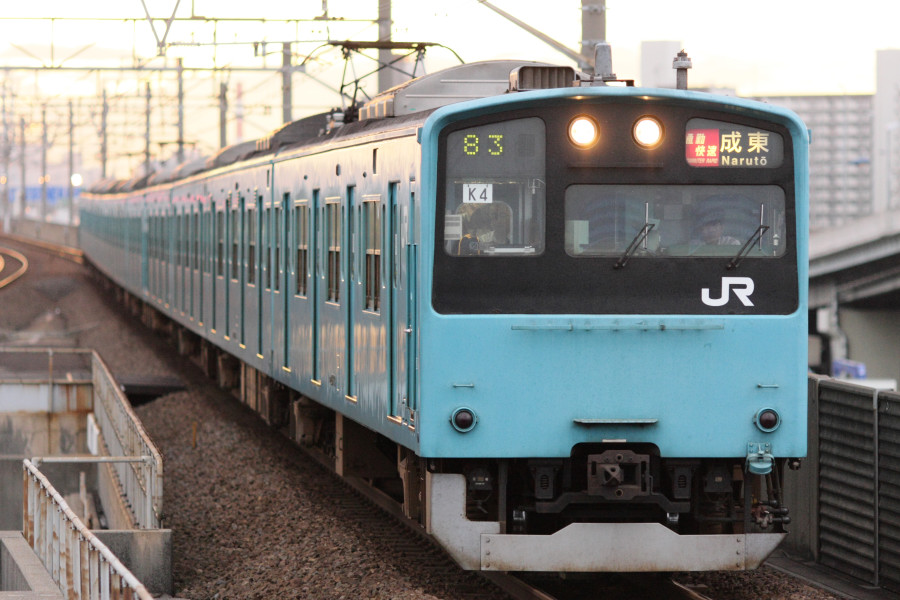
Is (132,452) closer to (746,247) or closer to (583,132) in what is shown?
(583,132)

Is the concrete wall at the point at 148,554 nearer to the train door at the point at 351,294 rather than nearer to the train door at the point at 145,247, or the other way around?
the train door at the point at 351,294

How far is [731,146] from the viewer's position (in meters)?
7.93

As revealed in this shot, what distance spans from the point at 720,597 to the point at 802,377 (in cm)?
153

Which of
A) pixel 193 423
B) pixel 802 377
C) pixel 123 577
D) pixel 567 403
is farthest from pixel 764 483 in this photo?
pixel 193 423

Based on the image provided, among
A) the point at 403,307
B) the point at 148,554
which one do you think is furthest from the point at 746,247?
the point at 148,554

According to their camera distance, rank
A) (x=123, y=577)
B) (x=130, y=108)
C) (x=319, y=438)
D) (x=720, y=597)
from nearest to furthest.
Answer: (x=123, y=577)
(x=720, y=597)
(x=319, y=438)
(x=130, y=108)

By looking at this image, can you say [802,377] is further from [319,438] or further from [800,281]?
[319,438]

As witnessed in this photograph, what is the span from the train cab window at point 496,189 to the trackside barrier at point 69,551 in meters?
2.37

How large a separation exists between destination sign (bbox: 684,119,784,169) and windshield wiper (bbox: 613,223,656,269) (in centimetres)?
41

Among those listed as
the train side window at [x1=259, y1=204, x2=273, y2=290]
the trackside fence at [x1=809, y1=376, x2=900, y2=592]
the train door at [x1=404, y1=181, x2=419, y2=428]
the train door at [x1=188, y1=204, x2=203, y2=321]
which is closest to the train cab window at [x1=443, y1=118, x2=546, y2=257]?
the train door at [x1=404, y1=181, x2=419, y2=428]

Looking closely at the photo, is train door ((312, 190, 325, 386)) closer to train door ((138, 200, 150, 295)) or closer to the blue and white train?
the blue and white train

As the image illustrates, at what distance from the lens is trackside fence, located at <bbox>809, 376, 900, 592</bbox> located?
29.6 feet

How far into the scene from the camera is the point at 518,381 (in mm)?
7785

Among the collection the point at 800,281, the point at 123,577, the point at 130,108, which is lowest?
the point at 123,577
